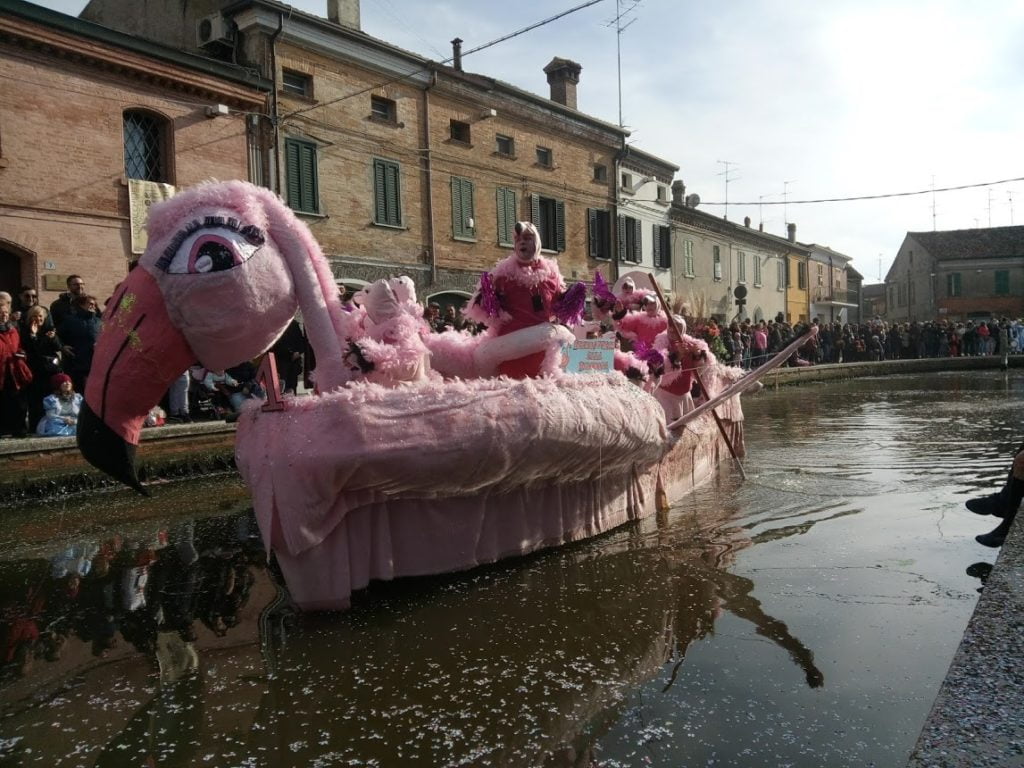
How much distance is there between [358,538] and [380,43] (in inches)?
643

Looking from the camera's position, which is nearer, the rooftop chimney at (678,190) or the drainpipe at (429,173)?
the drainpipe at (429,173)

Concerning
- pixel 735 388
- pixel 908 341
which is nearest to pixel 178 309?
pixel 735 388

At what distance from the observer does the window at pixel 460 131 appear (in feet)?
67.4

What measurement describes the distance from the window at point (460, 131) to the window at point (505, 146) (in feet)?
3.73

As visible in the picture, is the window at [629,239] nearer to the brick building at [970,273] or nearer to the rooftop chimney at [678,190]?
the rooftop chimney at [678,190]

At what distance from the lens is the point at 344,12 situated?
59.5ft

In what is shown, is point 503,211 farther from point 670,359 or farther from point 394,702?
point 394,702

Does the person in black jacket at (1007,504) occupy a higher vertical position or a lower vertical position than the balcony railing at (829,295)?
lower

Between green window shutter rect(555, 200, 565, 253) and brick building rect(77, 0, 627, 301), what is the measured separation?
0.05 meters

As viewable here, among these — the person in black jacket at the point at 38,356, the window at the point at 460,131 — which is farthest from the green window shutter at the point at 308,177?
the person in black jacket at the point at 38,356

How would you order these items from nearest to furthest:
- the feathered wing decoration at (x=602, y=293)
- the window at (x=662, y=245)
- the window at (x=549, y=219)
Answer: the feathered wing decoration at (x=602, y=293), the window at (x=549, y=219), the window at (x=662, y=245)

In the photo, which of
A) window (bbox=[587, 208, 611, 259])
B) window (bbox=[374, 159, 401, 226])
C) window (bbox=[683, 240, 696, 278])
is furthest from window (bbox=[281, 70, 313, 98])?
window (bbox=[683, 240, 696, 278])

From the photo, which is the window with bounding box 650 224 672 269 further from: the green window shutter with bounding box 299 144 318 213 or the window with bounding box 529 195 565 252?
the green window shutter with bounding box 299 144 318 213

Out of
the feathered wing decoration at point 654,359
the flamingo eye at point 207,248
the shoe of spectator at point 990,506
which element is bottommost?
the shoe of spectator at point 990,506
